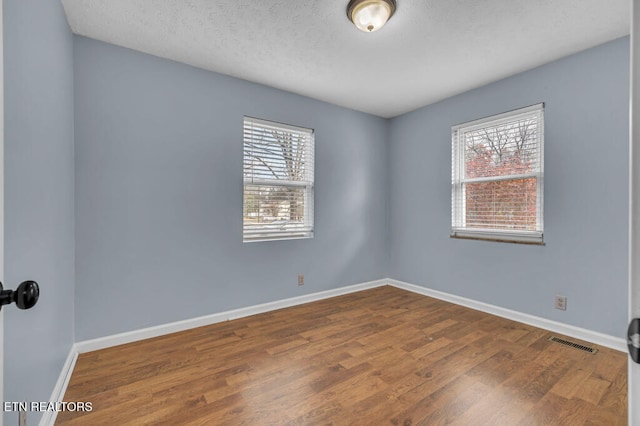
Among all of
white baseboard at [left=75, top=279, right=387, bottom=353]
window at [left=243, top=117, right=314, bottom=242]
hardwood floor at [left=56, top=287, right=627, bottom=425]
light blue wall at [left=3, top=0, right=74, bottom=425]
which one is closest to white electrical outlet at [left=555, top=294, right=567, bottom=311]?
hardwood floor at [left=56, top=287, right=627, bottom=425]

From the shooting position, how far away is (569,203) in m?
2.70

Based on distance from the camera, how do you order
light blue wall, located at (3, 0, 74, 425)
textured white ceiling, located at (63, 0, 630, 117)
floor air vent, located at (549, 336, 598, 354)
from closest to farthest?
light blue wall, located at (3, 0, 74, 425) → textured white ceiling, located at (63, 0, 630, 117) → floor air vent, located at (549, 336, 598, 354)

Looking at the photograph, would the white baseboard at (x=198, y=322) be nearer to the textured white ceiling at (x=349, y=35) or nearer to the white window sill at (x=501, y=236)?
the white window sill at (x=501, y=236)

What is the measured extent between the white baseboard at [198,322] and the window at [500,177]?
1.77 metres

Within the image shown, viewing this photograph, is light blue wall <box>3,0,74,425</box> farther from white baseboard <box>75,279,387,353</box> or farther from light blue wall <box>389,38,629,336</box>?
light blue wall <box>389,38,629,336</box>

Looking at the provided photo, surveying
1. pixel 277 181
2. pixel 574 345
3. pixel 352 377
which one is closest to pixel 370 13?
pixel 277 181

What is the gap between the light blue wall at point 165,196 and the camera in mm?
A: 2422

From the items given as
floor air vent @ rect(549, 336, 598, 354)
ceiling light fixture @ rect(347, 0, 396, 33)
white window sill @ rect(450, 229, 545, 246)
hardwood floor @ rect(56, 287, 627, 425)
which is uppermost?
ceiling light fixture @ rect(347, 0, 396, 33)

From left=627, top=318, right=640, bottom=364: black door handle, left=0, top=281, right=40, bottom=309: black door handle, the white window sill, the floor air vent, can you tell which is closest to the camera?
left=627, top=318, right=640, bottom=364: black door handle

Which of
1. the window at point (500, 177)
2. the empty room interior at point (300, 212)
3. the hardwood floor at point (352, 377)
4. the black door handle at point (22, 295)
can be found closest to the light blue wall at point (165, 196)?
the empty room interior at point (300, 212)

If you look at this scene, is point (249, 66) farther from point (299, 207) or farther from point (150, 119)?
point (299, 207)

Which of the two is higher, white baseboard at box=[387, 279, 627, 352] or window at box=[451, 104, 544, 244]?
window at box=[451, 104, 544, 244]

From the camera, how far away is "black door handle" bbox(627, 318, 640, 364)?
1.90 ft

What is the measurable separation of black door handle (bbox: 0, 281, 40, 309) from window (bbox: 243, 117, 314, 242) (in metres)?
2.44
